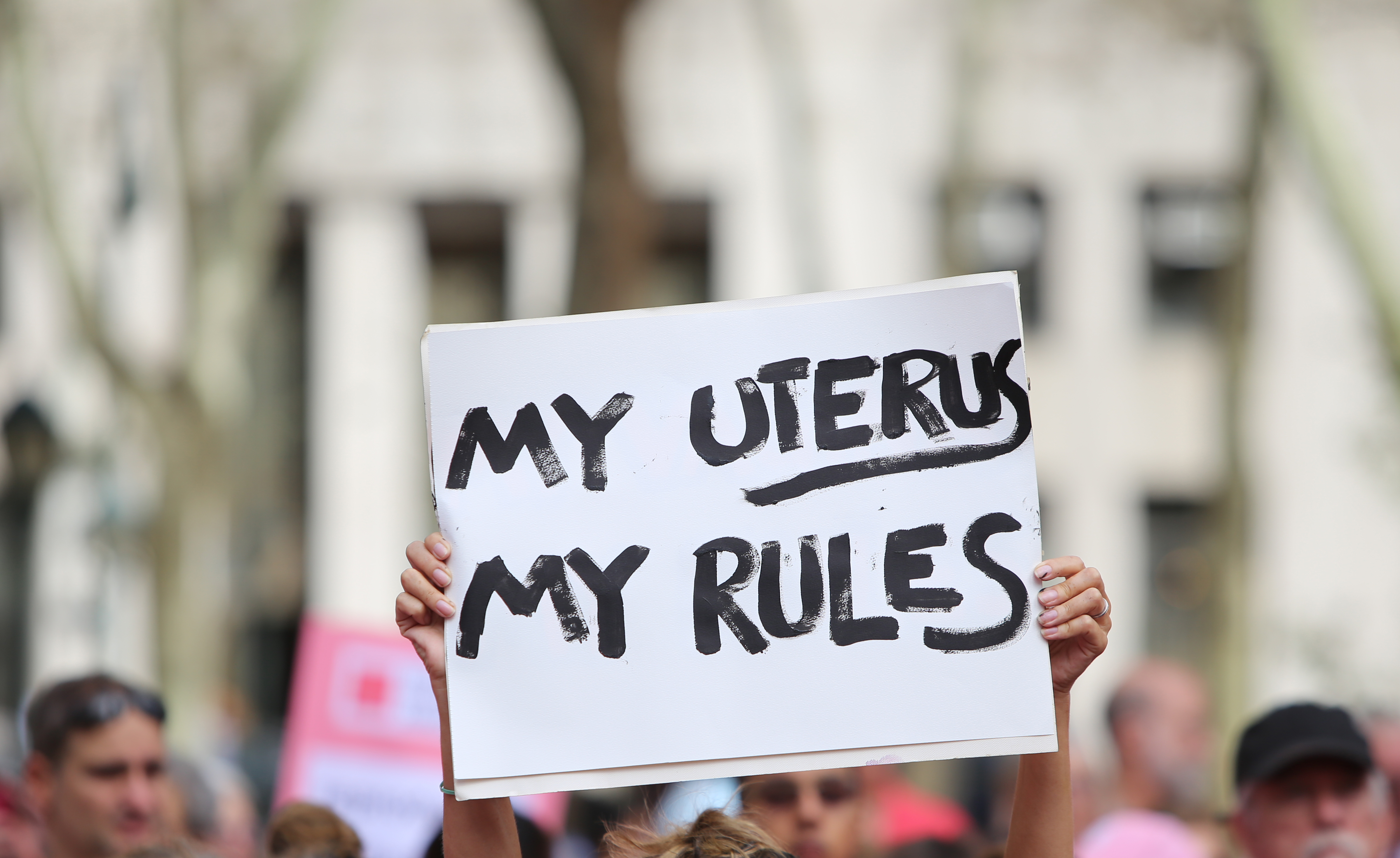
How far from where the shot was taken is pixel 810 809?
3447 mm

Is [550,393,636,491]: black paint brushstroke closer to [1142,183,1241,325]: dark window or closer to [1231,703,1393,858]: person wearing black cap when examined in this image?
[1231,703,1393,858]: person wearing black cap

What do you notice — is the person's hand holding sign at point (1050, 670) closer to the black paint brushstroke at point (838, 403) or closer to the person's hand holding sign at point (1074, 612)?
the person's hand holding sign at point (1074, 612)

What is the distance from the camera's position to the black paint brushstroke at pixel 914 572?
236 cm

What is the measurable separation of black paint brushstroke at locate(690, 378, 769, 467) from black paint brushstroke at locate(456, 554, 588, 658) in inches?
11.3

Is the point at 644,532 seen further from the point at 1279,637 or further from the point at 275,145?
the point at 1279,637

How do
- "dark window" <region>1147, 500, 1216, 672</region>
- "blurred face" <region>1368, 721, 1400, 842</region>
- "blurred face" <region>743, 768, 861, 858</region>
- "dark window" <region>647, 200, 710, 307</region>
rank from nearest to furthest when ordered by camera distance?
"blurred face" <region>743, 768, 861, 858</region> < "blurred face" <region>1368, 721, 1400, 842</region> < "dark window" <region>1147, 500, 1216, 672</region> < "dark window" <region>647, 200, 710, 307</region>

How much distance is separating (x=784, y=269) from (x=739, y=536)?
1819cm

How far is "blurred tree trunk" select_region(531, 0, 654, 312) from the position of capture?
634 cm

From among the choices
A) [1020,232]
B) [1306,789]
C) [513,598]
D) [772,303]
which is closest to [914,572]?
[772,303]

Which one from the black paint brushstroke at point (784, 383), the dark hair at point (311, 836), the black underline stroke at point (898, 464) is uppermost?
the black paint brushstroke at point (784, 383)

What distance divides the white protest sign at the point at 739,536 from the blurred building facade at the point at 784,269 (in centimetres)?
1617

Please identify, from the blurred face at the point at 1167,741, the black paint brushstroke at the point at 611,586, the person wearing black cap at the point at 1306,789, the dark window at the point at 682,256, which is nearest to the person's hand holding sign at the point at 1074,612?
the black paint brushstroke at the point at 611,586

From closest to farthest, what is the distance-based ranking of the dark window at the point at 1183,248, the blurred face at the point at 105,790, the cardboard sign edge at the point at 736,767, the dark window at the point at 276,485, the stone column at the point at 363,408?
the cardboard sign edge at the point at 736,767 → the blurred face at the point at 105,790 → the stone column at the point at 363,408 → the dark window at the point at 1183,248 → the dark window at the point at 276,485

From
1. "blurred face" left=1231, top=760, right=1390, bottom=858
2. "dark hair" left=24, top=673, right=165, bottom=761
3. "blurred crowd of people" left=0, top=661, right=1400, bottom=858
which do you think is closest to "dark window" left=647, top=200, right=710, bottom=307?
"blurred crowd of people" left=0, top=661, right=1400, bottom=858
